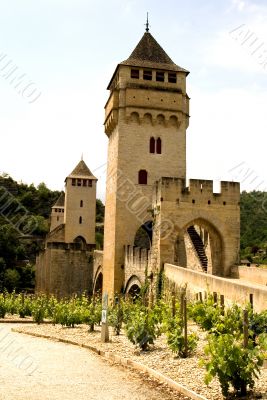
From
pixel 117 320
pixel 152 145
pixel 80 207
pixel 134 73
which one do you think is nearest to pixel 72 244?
pixel 80 207

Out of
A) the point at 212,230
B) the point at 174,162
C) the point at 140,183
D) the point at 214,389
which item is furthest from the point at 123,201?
the point at 214,389

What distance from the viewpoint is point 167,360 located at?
896 centimetres

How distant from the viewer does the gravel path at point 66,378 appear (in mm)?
6869

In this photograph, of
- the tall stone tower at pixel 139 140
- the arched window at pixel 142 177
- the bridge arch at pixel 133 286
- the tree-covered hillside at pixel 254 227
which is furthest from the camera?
the tree-covered hillside at pixel 254 227

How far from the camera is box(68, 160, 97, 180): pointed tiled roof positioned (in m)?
52.8

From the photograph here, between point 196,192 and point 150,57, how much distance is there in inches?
413

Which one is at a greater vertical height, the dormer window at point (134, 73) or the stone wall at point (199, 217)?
the dormer window at point (134, 73)

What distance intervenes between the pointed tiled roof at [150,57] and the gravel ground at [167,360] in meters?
17.0

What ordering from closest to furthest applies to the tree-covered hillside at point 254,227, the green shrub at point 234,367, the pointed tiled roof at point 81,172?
the green shrub at point 234,367 < the tree-covered hillside at point 254,227 < the pointed tiled roof at point 81,172

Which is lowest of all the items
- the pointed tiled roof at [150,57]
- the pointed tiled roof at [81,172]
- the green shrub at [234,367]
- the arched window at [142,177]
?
the green shrub at [234,367]

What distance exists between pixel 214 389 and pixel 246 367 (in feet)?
2.34

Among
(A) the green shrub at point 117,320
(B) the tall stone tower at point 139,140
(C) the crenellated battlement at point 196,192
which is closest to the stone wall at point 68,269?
(B) the tall stone tower at point 139,140

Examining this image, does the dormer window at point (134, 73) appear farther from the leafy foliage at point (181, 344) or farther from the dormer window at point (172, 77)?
the leafy foliage at point (181, 344)

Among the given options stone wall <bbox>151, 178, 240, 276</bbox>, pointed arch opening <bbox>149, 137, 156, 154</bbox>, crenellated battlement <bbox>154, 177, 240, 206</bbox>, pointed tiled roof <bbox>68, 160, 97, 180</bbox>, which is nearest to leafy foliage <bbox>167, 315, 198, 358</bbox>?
stone wall <bbox>151, 178, 240, 276</bbox>
